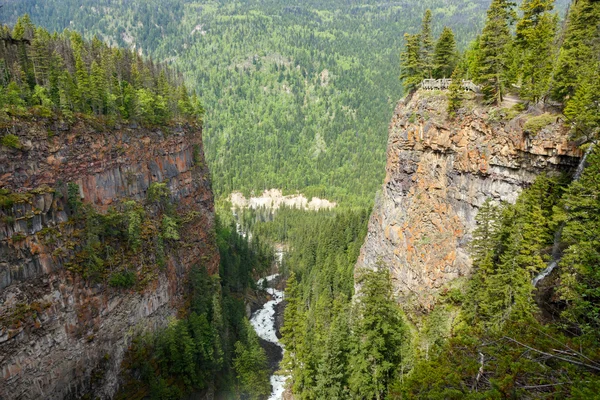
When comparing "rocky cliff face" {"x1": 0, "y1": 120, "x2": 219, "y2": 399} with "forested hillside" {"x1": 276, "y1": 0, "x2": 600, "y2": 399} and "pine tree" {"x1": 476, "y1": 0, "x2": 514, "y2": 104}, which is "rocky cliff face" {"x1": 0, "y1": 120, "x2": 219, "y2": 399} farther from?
"pine tree" {"x1": 476, "y1": 0, "x2": 514, "y2": 104}

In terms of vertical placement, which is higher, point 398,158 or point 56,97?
point 56,97

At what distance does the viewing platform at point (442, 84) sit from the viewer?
48.1m

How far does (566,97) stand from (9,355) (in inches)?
2218

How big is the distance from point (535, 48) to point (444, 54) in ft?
47.2

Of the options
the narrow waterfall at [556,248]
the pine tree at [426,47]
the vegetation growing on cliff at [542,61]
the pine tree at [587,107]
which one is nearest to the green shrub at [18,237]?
the narrow waterfall at [556,248]

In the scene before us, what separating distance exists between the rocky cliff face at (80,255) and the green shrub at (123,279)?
0.14 m

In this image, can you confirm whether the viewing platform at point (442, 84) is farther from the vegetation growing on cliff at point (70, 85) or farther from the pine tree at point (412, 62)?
the vegetation growing on cliff at point (70, 85)

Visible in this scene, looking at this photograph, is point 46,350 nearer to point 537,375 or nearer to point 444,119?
point 537,375

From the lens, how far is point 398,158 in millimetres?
53938

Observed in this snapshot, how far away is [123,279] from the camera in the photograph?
2015 inches

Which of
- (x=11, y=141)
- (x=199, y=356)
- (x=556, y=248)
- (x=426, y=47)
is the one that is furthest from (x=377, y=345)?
(x=11, y=141)

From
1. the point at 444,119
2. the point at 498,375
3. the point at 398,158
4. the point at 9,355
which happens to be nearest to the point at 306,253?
the point at 398,158

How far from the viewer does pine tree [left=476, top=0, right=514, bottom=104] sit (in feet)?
139

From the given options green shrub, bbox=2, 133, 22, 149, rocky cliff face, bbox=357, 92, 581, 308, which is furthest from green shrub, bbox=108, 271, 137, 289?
rocky cliff face, bbox=357, 92, 581, 308
